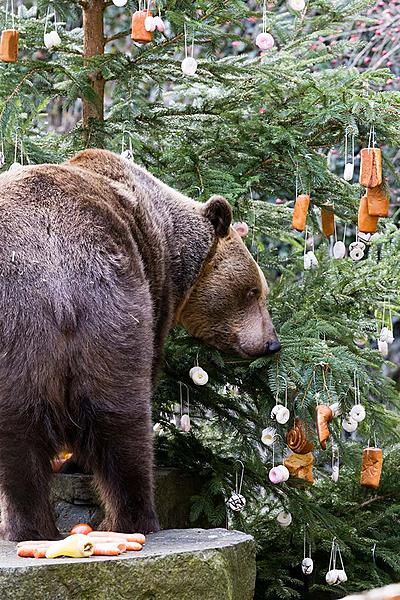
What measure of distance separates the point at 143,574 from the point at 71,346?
94cm

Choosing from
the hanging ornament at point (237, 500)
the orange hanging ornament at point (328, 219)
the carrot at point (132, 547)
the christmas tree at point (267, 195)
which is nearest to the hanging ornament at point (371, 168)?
the christmas tree at point (267, 195)

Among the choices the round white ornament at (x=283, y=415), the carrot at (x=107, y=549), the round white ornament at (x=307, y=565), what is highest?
the carrot at (x=107, y=549)

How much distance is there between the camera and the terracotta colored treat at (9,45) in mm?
5418

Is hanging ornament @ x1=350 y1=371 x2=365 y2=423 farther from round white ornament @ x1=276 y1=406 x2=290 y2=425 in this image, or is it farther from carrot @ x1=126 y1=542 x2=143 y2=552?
carrot @ x1=126 y1=542 x2=143 y2=552

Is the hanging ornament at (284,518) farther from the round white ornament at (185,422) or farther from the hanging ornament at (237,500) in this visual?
the round white ornament at (185,422)

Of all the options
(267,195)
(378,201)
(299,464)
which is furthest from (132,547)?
(267,195)

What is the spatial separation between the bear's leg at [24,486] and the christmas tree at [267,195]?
1.38m

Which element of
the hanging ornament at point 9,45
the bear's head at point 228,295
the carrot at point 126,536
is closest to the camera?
the carrot at point 126,536

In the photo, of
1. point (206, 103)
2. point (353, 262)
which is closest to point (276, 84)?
point (206, 103)

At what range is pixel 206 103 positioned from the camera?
6270 mm

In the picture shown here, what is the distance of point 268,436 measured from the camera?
5.39m

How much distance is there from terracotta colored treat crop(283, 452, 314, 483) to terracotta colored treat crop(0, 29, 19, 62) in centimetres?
252

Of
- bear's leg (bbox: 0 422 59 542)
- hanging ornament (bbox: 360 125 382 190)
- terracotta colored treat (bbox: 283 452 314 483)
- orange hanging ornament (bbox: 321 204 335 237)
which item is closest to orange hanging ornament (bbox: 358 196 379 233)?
hanging ornament (bbox: 360 125 382 190)

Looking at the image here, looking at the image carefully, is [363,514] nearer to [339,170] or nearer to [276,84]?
[276,84]
